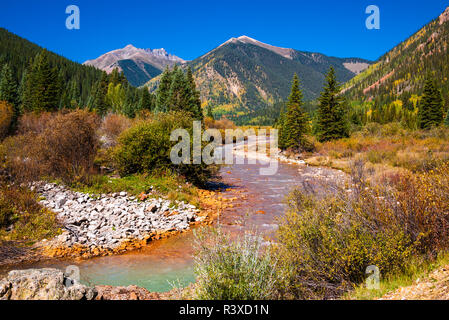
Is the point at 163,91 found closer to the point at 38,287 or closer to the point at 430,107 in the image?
the point at 38,287

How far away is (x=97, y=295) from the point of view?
Result: 526 cm

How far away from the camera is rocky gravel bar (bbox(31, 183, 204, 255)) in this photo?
10.3m

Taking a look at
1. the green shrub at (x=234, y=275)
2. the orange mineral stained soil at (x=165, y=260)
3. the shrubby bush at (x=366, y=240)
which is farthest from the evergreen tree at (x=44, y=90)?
the shrubby bush at (x=366, y=240)

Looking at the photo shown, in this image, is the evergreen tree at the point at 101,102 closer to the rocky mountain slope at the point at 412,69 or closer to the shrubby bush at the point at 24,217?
the shrubby bush at the point at 24,217

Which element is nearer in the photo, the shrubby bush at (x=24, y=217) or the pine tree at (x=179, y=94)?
the shrubby bush at (x=24, y=217)

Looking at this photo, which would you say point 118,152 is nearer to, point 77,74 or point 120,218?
point 120,218

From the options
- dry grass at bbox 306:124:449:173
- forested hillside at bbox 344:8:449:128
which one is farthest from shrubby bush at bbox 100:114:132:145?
forested hillside at bbox 344:8:449:128

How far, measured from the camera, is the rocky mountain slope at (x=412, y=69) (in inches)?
4651

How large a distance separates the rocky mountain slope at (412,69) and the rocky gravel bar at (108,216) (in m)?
114

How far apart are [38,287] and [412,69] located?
169m

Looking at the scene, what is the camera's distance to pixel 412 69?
137 metres

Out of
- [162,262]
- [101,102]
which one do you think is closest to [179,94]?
[101,102]

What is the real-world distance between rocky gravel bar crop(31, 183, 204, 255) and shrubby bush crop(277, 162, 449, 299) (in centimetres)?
692

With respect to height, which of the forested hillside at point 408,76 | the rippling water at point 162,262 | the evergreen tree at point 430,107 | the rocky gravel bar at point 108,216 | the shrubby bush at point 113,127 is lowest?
the rippling water at point 162,262
